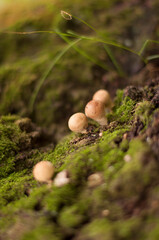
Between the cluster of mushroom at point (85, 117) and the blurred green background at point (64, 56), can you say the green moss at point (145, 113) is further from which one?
the blurred green background at point (64, 56)

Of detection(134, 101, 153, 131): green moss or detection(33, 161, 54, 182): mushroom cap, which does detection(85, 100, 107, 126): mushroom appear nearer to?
detection(134, 101, 153, 131): green moss

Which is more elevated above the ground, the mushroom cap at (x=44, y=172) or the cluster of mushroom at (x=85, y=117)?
the cluster of mushroom at (x=85, y=117)

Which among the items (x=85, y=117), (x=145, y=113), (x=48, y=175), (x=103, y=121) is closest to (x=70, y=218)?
(x=48, y=175)

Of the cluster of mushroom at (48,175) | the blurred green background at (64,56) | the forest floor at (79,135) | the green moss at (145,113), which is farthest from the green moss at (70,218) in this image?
the blurred green background at (64,56)

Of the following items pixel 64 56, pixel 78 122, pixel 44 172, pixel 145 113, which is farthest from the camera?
pixel 64 56

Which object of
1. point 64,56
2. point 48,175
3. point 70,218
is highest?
point 64,56

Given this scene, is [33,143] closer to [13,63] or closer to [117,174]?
[117,174]

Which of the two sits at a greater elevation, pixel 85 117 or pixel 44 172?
pixel 85 117

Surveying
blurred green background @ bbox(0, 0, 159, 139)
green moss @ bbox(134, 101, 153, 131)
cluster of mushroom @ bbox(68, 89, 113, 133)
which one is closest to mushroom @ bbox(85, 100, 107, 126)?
cluster of mushroom @ bbox(68, 89, 113, 133)

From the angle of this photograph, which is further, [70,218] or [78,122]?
[78,122]

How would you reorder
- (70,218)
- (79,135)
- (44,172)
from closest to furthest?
(70,218), (44,172), (79,135)

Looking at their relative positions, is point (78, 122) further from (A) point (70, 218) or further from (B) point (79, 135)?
(A) point (70, 218)
